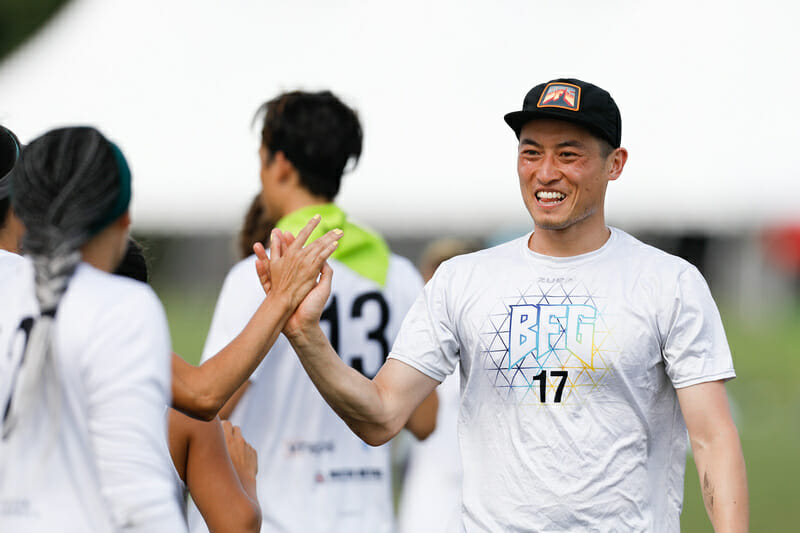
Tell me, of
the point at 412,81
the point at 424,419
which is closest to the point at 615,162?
the point at 424,419

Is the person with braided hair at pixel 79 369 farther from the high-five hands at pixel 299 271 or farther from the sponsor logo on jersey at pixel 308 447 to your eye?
the sponsor logo on jersey at pixel 308 447

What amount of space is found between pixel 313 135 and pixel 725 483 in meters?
2.08

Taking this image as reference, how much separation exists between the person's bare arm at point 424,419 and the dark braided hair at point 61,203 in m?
2.33

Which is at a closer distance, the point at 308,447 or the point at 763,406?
the point at 308,447

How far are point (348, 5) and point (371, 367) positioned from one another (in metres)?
23.5

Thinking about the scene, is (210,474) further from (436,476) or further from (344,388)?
(436,476)

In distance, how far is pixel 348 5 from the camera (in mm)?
26859

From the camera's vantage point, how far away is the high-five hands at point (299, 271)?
127 inches

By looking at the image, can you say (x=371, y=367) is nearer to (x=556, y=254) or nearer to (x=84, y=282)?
(x=556, y=254)

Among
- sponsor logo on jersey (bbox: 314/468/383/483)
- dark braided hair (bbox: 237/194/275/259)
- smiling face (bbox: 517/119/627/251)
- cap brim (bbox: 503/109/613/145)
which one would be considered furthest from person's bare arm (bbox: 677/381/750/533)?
dark braided hair (bbox: 237/194/275/259)

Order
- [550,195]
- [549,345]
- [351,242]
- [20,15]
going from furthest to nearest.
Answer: [20,15]
[351,242]
[550,195]
[549,345]

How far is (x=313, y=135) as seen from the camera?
14.4 ft

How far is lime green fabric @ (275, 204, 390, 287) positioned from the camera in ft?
13.9

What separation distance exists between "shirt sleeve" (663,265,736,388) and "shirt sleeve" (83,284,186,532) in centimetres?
157
